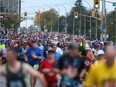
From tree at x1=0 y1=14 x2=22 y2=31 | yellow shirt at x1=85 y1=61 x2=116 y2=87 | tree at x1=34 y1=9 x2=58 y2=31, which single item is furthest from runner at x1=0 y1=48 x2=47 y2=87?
tree at x1=34 y1=9 x2=58 y2=31

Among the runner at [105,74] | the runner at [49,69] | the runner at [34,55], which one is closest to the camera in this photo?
the runner at [105,74]

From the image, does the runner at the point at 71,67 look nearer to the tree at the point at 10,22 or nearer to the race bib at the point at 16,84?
the race bib at the point at 16,84

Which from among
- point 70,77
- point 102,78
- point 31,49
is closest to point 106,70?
point 102,78

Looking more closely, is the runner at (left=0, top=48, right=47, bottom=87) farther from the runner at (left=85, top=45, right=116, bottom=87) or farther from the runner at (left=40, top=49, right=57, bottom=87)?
the runner at (left=40, top=49, right=57, bottom=87)

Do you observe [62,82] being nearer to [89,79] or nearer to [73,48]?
[73,48]

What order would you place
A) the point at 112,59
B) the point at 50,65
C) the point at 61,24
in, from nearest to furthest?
the point at 112,59, the point at 50,65, the point at 61,24

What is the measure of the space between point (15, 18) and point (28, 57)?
7109 centimetres

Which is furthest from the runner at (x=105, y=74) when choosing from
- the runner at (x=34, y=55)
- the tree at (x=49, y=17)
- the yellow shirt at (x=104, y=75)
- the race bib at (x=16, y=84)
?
the tree at (x=49, y=17)

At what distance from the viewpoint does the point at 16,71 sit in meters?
8.35

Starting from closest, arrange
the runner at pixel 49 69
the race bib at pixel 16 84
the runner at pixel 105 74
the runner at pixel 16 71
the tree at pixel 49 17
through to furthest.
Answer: the runner at pixel 105 74
the runner at pixel 16 71
the race bib at pixel 16 84
the runner at pixel 49 69
the tree at pixel 49 17

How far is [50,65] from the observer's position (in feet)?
37.4

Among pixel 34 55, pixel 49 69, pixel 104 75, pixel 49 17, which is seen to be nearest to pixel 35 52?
pixel 34 55

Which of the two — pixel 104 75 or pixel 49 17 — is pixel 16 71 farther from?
pixel 49 17

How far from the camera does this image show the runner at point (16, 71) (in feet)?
27.1
